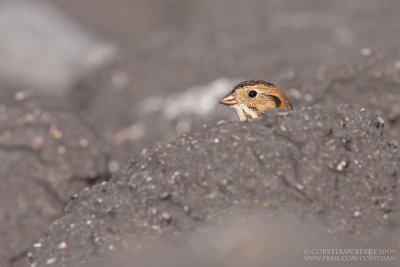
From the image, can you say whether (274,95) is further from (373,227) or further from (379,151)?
(373,227)

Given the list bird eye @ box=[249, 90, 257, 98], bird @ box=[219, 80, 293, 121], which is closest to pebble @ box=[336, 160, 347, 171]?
bird @ box=[219, 80, 293, 121]

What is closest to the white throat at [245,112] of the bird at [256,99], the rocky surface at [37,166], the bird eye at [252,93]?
the bird at [256,99]

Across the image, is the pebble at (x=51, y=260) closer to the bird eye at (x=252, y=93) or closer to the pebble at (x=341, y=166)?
the pebble at (x=341, y=166)

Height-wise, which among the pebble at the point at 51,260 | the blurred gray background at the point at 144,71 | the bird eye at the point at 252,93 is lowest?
the pebble at the point at 51,260

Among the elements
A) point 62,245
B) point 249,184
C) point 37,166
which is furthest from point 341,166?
point 37,166

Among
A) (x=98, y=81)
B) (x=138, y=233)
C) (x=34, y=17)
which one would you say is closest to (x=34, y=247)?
(x=138, y=233)
